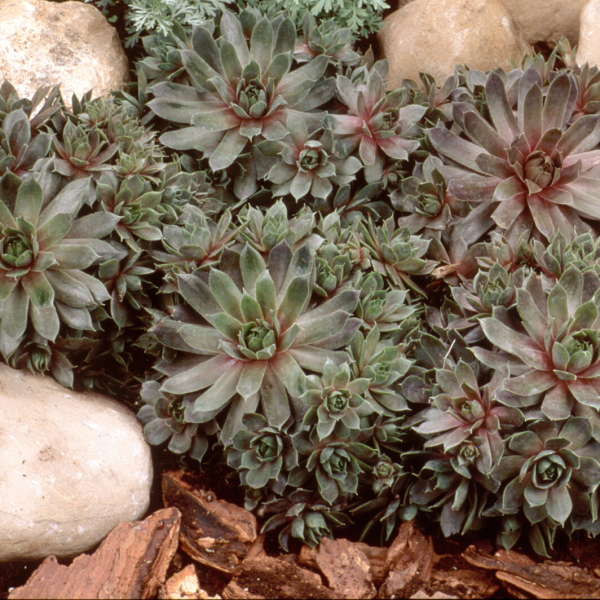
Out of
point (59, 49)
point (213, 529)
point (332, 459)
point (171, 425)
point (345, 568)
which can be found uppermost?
point (59, 49)

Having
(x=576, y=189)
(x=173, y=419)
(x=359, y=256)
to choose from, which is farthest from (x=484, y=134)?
(x=173, y=419)

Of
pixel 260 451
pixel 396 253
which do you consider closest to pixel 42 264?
pixel 260 451

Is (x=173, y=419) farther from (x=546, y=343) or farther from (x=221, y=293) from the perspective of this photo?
(x=546, y=343)

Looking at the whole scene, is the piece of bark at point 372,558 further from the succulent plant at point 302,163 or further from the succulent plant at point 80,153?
the succulent plant at point 80,153

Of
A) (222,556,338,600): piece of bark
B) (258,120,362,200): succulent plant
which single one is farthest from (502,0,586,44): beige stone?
(222,556,338,600): piece of bark

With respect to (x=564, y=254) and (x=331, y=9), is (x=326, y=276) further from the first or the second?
(x=331, y=9)
